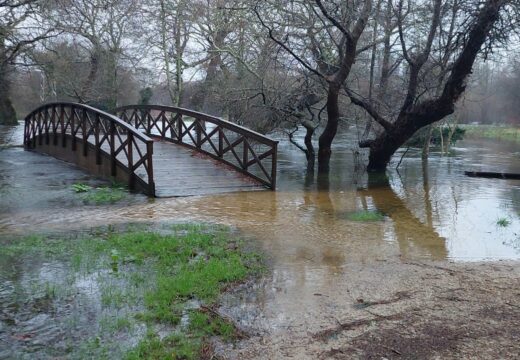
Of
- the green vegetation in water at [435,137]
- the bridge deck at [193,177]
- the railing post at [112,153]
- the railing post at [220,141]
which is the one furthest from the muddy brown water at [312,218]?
the green vegetation in water at [435,137]

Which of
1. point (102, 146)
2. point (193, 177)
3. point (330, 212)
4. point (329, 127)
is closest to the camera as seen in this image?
point (330, 212)

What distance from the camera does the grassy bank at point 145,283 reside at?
3.86m

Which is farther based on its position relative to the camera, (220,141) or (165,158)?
(165,158)

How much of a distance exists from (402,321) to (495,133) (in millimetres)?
41544

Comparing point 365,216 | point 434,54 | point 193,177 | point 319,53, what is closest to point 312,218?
point 365,216

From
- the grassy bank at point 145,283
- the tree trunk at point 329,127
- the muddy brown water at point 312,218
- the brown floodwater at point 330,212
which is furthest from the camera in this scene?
the tree trunk at point 329,127

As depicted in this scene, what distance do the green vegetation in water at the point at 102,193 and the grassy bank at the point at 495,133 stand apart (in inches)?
1284

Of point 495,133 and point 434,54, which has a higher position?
point 434,54

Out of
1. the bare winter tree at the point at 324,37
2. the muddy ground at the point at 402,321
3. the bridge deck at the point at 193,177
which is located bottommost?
the muddy ground at the point at 402,321

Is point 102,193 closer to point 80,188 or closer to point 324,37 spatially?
point 80,188

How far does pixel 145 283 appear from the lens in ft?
16.8

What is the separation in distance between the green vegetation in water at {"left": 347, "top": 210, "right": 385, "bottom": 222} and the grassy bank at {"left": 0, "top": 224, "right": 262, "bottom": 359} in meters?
2.56

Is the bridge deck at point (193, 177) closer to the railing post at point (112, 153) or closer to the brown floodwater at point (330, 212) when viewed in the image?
the brown floodwater at point (330, 212)

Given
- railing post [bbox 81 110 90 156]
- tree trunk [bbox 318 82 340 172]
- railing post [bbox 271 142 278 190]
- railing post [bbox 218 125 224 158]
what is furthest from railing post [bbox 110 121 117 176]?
tree trunk [bbox 318 82 340 172]
